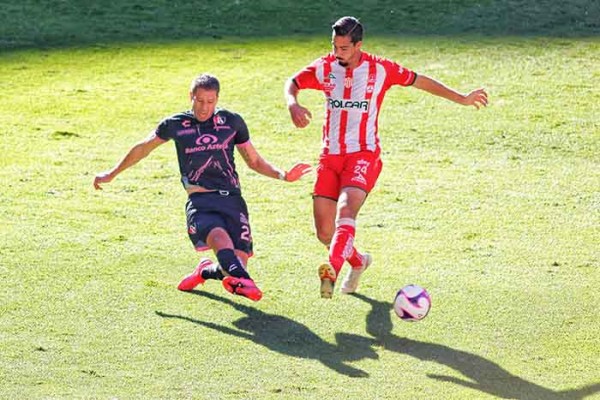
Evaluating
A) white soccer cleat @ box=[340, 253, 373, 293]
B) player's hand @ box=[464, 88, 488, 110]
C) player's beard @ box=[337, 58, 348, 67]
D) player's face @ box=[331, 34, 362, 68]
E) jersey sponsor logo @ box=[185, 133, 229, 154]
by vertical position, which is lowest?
white soccer cleat @ box=[340, 253, 373, 293]

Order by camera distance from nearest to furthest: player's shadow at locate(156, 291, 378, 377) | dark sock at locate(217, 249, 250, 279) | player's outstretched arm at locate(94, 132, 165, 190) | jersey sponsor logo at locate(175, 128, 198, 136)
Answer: player's shadow at locate(156, 291, 378, 377) < dark sock at locate(217, 249, 250, 279) < jersey sponsor logo at locate(175, 128, 198, 136) < player's outstretched arm at locate(94, 132, 165, 190)

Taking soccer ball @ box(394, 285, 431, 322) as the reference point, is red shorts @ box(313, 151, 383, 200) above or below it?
above

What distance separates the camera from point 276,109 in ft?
58.0

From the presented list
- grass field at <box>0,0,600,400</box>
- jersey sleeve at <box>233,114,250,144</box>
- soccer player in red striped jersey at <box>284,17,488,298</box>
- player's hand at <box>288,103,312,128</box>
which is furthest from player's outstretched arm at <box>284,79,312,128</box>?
grass field at <box>0,0,600,400</box>

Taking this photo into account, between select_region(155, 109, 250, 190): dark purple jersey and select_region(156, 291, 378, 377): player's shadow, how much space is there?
1.12 m

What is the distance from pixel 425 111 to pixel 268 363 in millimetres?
8895

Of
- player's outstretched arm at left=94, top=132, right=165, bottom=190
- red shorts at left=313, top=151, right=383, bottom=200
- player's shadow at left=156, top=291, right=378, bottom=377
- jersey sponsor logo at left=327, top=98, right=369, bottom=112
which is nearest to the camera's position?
player's shadow at left=156, top=291, right=378, bottom=377

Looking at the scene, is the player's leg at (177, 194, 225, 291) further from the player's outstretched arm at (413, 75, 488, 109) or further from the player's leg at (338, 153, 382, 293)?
the player's outstretched arm at (413, 75, 488, 109)

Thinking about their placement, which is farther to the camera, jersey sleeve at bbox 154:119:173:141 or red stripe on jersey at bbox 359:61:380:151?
red stripe on jersey at bbox 359:61:380:151

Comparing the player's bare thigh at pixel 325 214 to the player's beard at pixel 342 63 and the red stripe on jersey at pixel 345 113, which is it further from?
the player's beard at pixel 342 63

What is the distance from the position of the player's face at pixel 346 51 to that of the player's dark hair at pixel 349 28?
4 cm

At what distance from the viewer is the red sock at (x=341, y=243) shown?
9.95 metres

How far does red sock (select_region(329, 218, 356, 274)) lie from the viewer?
995 cm

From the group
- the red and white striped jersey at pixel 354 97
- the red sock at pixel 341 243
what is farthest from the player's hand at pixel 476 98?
the red sock at pixel 341 243
